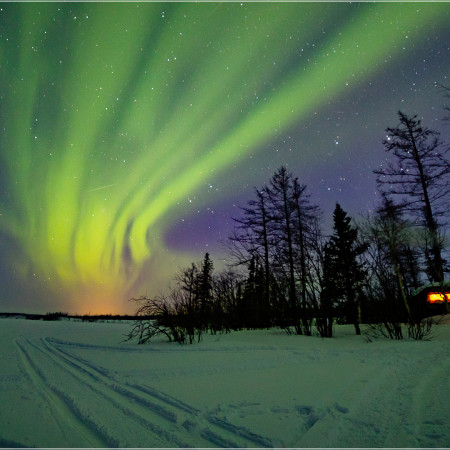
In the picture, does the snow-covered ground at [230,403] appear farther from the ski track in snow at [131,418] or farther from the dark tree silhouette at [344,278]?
the dark tree silhouette at [344,278]

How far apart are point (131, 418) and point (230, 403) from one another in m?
0.92

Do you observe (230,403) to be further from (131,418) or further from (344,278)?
(344,278)

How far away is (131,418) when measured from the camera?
7.06 feet

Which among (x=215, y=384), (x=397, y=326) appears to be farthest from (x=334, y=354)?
(x=397, y=326)

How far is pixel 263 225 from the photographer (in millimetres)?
20250

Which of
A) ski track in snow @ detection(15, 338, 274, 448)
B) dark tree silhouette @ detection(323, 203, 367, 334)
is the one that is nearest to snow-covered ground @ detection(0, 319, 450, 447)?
ski track in snow @ detection(15, 338, 274, 448)

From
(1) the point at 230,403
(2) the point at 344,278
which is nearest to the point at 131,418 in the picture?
(1) the point at 230,403

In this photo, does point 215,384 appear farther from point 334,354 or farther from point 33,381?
point 334,354

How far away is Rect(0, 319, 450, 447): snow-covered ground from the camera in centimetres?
180

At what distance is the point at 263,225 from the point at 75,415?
1865cm

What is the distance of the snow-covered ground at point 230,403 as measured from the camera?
1801 millimetres

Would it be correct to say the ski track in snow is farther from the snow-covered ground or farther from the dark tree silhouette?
the dark tree silhouette

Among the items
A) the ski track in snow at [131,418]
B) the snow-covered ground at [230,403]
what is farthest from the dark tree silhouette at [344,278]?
the ski track in snow at [131,418]

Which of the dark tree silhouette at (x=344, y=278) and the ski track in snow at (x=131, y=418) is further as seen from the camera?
the dark tree silhouette at (x=344, y=278)
